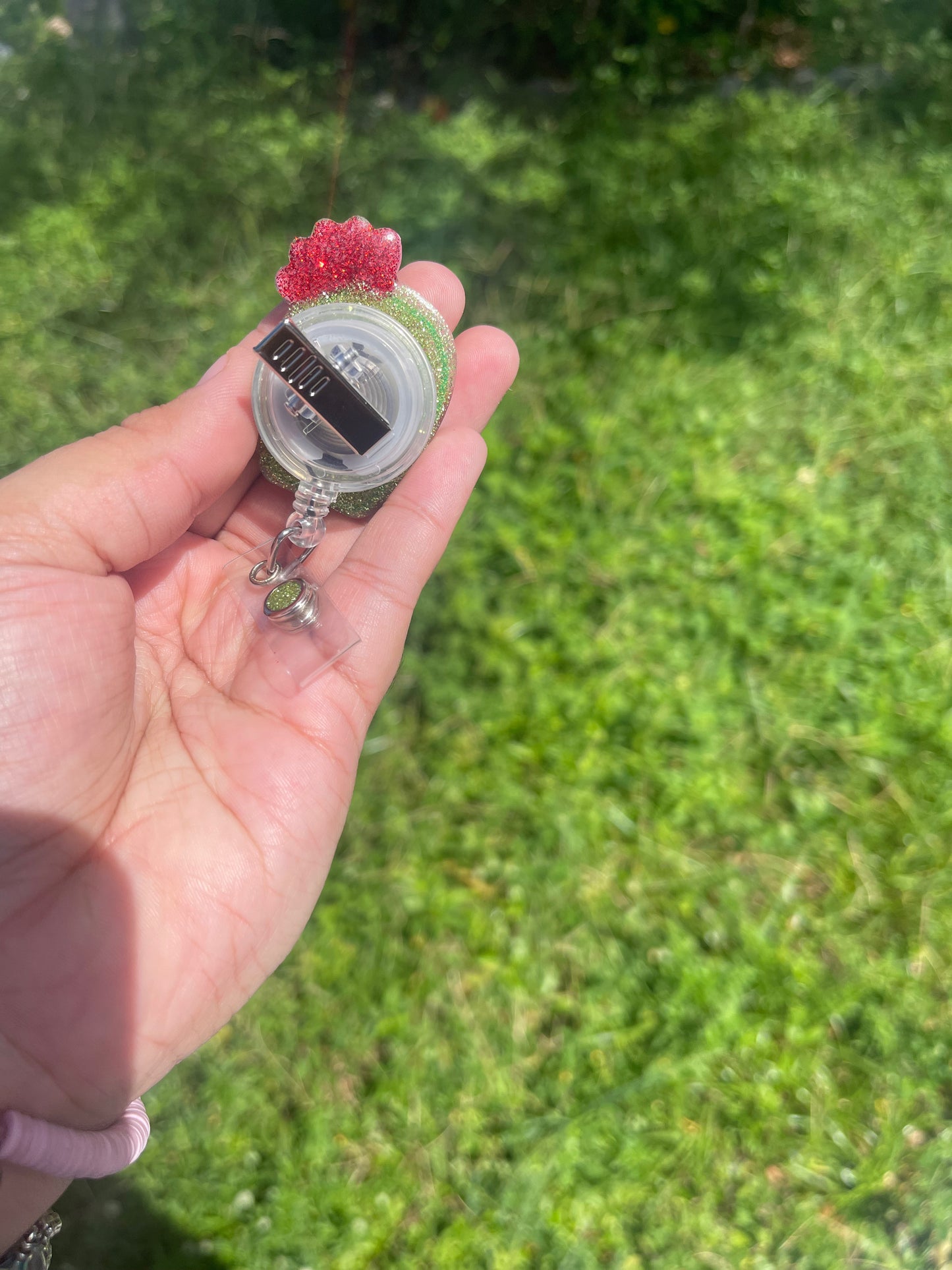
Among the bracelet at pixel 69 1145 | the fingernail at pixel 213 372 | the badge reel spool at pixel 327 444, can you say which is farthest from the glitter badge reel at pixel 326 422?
the bracelet at pixel 69 1145

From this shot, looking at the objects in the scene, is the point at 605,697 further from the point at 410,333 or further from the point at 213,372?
the point at 213,372

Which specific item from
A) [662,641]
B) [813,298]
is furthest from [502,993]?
[813,298]

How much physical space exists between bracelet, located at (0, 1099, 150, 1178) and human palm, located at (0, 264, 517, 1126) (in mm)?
41

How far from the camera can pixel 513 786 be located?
3016 millimetres

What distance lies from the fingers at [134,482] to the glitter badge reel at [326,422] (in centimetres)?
8

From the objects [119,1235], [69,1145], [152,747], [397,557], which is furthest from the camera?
[119,1235]

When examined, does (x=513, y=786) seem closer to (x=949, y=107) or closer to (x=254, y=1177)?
(x=254, y=1177)

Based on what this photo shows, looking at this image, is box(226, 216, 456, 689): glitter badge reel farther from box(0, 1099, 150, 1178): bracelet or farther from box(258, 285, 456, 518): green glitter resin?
box(0, 1099, 150, 1178): bracelet

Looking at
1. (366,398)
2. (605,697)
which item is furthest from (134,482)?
(605,697)

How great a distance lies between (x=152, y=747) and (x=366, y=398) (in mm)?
996

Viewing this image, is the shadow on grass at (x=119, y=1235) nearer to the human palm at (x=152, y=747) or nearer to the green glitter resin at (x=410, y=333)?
the human palm at (x=152, y=747)

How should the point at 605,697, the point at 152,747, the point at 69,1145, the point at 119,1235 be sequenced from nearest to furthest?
the point at 69,1145 < the point at 152,747 < the point at 119,1235 < the point at 605,697

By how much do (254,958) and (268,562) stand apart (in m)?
0.96

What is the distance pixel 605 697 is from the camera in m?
3.08
